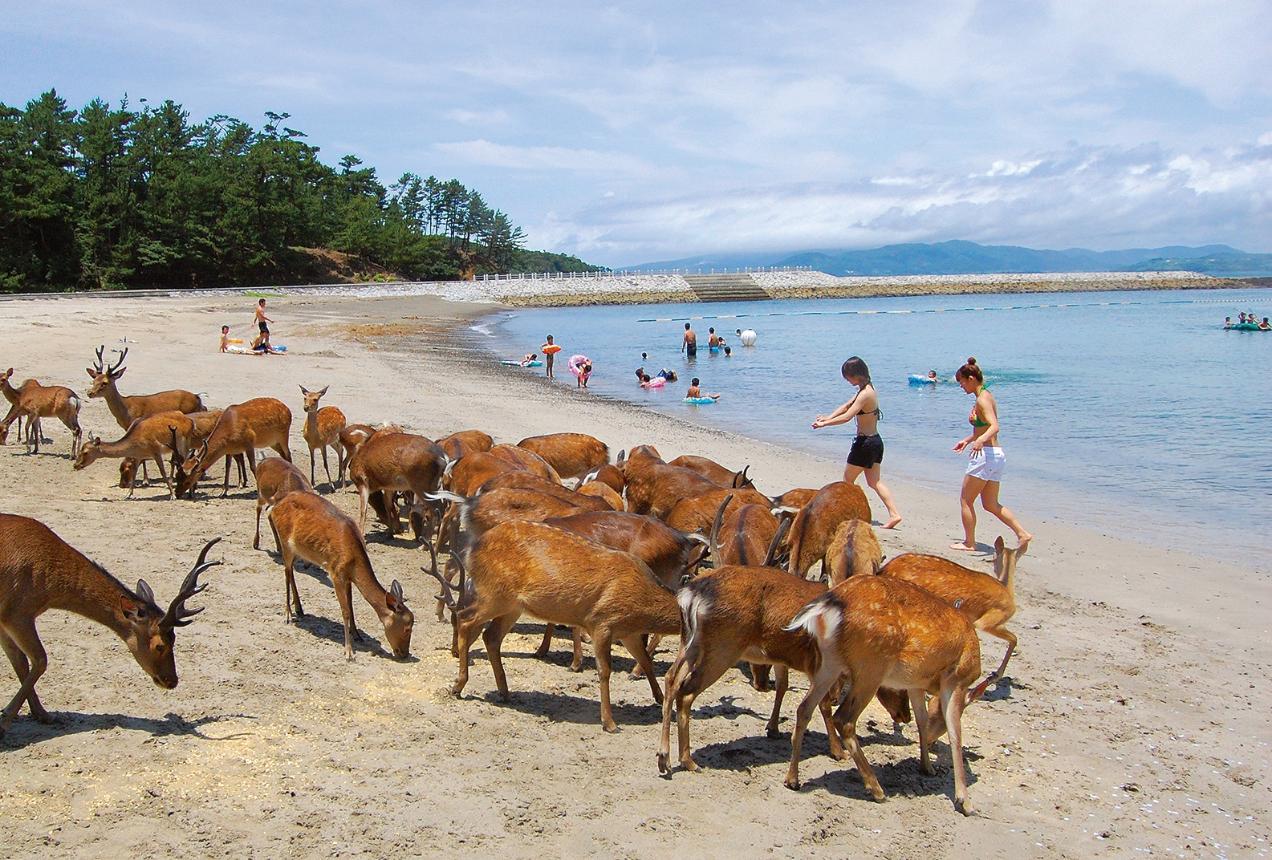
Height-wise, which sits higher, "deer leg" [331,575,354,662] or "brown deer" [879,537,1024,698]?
"brown deer" [879,537,1024,698]

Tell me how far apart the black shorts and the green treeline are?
5789cm

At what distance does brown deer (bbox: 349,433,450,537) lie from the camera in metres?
9.86

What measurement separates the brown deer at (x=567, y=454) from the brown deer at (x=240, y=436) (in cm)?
279

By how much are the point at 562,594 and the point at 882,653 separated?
1.91m

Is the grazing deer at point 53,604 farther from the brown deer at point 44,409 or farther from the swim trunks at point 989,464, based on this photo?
the brown deer at point 44,409

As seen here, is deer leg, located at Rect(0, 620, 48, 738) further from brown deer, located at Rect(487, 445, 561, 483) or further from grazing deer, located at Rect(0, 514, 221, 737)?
brown deer, located at Rect(487, 445, 561, 483)

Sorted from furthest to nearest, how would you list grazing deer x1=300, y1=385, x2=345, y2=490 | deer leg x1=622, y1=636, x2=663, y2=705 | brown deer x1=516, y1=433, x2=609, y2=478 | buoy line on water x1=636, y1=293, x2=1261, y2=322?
buoy line on water x1=636, y1=293, x2=1261, y2=322
grazing deer x1=300, y1=385, x2=345, y2=490
brown deer x1=516, y1=433, x2=609, y2=478
deer leg x1=622, y1=636, x2=663, y2=705

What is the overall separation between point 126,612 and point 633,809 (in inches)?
117

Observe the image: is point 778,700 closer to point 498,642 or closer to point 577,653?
point 577,653

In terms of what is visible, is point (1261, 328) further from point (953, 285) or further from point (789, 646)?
point (953, 285)

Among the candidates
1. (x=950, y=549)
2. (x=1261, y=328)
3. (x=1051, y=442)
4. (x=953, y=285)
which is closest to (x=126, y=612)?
(x=950, y=549)

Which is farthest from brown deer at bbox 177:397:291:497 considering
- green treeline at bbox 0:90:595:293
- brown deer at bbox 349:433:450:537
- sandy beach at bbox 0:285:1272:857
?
green treeline at bbox 0:90:595:293

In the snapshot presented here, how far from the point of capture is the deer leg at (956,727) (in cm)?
528

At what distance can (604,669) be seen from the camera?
6.04 metres
